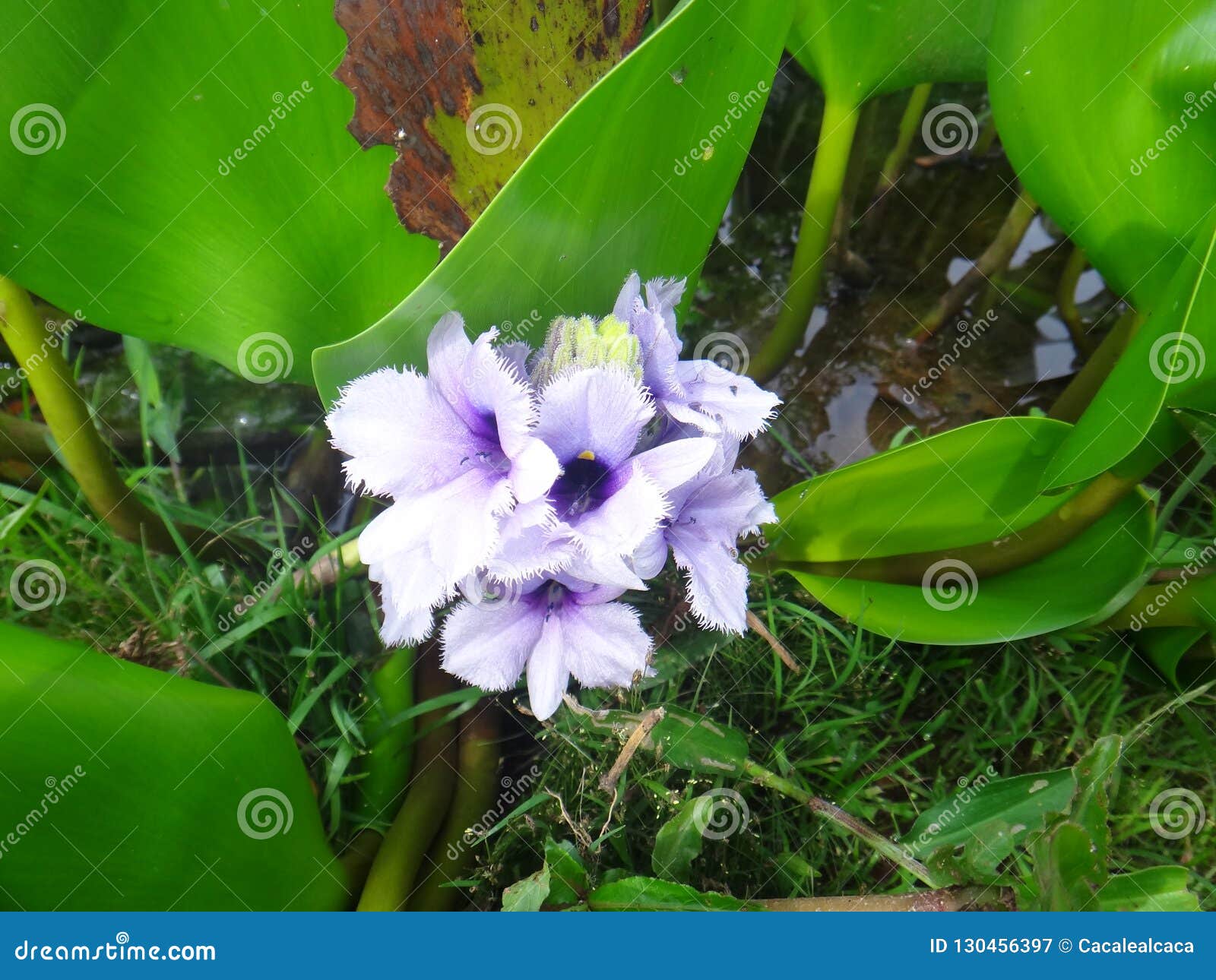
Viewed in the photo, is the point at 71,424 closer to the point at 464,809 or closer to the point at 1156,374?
the point at 464,809

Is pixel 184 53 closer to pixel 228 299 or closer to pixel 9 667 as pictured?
pixel 228 299

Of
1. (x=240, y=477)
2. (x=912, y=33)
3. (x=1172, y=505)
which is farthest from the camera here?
(x=240, y=477)

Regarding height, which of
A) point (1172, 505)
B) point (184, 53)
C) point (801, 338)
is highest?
point (801, 338)

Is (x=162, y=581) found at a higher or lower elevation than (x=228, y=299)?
lower

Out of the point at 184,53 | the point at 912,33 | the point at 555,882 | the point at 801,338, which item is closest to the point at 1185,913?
the point at 555,882

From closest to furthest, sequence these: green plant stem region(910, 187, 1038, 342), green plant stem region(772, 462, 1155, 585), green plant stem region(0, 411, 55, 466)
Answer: green plant stem region(772, 462, 1155, 585) < green plant stem region(0, 411, 55, 466) < green plant stem region(910, 187, 1038, 342)

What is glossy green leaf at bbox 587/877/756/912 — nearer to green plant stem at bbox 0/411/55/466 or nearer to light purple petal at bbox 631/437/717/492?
light purple petal at bbox 631/437/717/492

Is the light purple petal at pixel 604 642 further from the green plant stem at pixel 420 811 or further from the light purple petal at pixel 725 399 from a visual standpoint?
the green plant stem at pixel 420 811

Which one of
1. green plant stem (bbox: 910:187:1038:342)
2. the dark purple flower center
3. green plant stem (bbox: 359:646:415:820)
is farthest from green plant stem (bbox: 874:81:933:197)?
green plant stem (bbox: 359:646:415:820)
